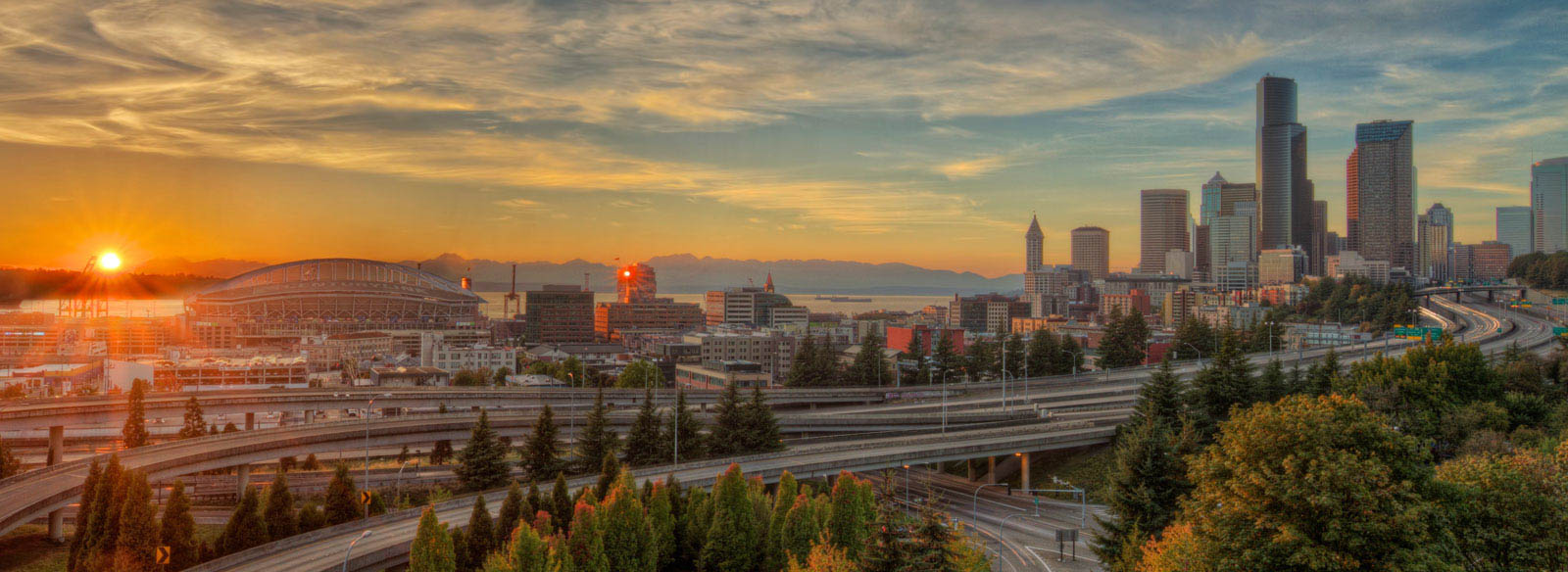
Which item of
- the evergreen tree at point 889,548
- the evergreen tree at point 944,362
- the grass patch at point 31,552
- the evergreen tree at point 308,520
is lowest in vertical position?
the grass patch at point 31,552

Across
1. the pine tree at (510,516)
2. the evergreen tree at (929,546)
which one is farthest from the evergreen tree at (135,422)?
the evergreen tree at (929,546)

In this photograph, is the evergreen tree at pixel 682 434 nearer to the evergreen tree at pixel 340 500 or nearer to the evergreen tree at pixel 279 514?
the evergreen tree at pixel 340 500

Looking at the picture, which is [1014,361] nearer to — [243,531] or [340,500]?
[340,500]

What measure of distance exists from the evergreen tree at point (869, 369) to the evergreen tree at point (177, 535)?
57814 millimetres

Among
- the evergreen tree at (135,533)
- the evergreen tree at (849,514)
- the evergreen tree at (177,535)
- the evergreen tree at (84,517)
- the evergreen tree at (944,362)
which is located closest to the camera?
the evergreen tree at (135,533)

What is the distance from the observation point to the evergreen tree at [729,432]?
4862cm

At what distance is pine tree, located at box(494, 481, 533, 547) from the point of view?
2990 centimetres

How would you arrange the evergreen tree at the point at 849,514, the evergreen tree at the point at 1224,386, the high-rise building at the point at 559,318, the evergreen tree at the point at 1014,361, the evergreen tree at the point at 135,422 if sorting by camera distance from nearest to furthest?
the evergreen tree at the point at 849,514
the evergreen tree at the point at 1224,386
the evergreen tree at the point at 135,422
the evergreen tree at the point at 1014,361
the high-rise building at the point at 559,318

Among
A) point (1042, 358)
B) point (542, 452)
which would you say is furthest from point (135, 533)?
point (1042, 358)

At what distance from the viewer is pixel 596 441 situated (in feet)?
150

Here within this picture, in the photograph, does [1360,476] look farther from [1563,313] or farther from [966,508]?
[1563,313]

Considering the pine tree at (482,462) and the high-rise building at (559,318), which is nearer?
the pine tree at (482,462)

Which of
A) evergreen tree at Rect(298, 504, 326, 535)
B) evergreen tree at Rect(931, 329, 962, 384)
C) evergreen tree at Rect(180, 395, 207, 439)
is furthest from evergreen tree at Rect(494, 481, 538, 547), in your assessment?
evergreen tree at Rect(931, 329, 962, 384)

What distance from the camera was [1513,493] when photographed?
20688mm
